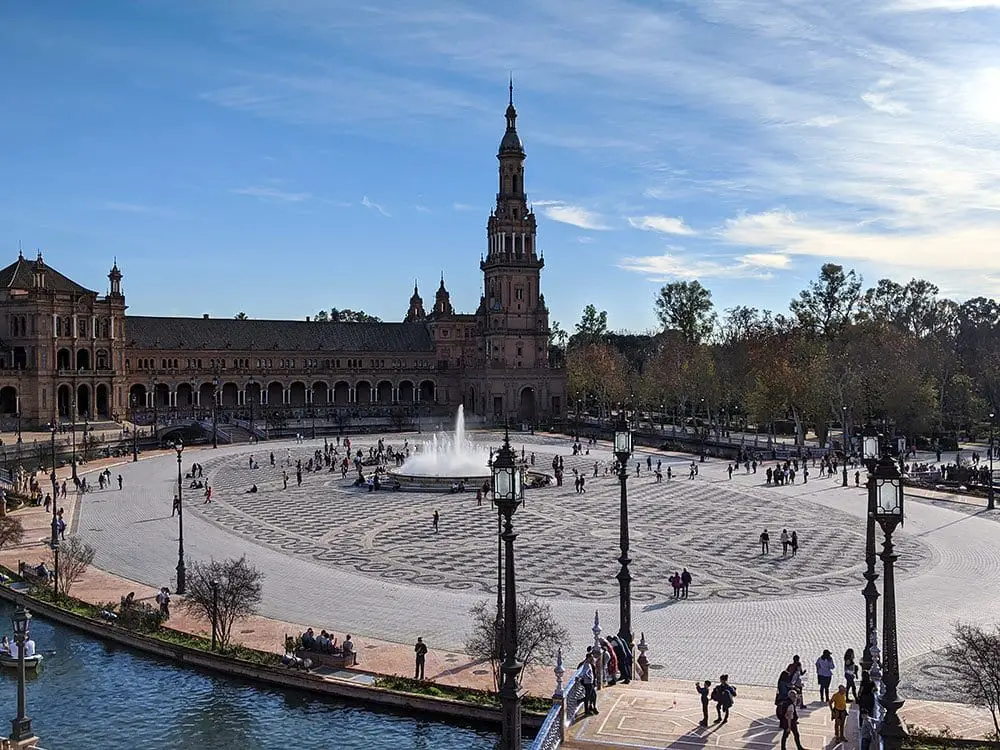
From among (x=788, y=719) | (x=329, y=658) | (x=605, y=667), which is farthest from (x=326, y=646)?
(x=788, y=719)

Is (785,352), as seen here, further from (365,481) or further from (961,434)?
(365,481)

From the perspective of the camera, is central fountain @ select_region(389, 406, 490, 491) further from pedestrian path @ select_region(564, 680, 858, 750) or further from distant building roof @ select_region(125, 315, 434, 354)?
distant building roof @ select_region(125, 315, 434, 354)

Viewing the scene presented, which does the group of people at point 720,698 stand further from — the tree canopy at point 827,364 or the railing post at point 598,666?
the tree canopy at point 827,364

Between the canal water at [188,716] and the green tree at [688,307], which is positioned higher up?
the green tree at [688,307]

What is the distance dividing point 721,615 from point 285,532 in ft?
70.0

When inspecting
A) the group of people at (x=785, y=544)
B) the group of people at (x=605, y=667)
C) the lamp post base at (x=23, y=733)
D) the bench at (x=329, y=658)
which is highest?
the group of people at (x=605, y=667)

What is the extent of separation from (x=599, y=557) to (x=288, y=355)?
3184 inches

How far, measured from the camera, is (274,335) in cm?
11431

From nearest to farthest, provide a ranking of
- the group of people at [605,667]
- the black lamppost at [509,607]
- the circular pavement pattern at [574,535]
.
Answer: the black lamppost at [509,607]
the group of people at [605,667]
the circular pavement pattern at [574,535]

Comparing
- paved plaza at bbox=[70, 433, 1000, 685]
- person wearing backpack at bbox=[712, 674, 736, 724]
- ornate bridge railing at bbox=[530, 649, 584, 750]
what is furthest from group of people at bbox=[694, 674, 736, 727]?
paved plaza at bbox=[70, 433, 1000, 685]

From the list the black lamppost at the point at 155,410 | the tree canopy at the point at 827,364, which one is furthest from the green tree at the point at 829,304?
the black lamppost at the point at 155,410

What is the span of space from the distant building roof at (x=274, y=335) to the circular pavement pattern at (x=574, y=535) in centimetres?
5114

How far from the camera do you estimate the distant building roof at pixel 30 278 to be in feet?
299

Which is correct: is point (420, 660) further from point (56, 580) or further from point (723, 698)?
point (56, 580)
